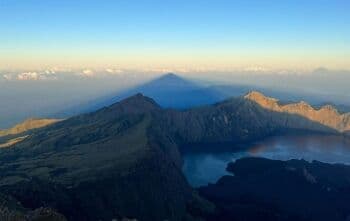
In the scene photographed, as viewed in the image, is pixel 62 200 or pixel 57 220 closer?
pixel 57 220

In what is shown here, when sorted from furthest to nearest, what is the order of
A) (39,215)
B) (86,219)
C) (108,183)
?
(108,183), (86,219), (39,215)

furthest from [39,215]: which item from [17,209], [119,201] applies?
[119,201]

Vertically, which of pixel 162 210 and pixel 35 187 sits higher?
pixel 35 187

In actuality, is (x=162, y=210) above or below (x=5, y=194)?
below

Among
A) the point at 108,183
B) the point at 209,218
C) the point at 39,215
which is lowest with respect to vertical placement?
the point at 209,218

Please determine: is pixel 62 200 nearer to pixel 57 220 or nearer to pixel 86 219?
pixel 86 219

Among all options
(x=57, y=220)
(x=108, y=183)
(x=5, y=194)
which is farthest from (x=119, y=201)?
(x=57, y=220)

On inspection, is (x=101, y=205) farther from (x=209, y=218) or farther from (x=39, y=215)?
(x=39, y=215)

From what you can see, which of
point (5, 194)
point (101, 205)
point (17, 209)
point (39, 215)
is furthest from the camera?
point (101, 205)

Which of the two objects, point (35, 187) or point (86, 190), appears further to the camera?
point (86, 190)
